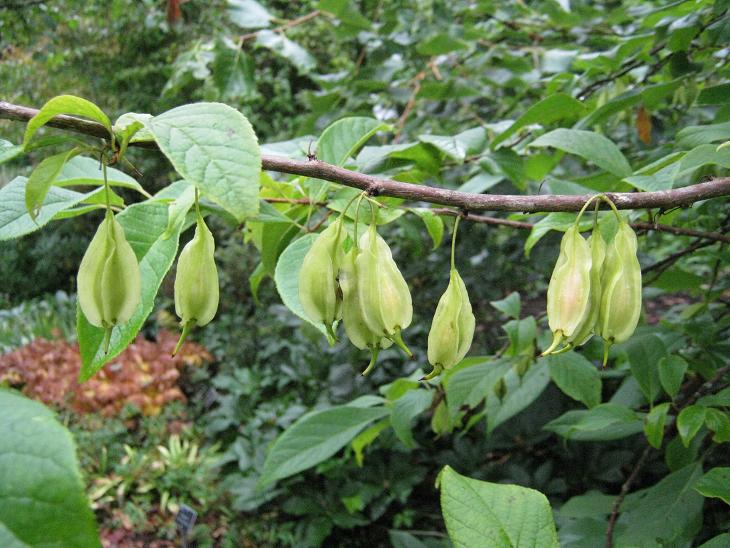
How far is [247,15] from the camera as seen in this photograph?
1588 millimetres

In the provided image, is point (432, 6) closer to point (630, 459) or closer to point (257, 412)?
point (630, 459)

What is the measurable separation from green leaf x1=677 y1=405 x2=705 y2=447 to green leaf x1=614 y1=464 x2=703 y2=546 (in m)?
0.12

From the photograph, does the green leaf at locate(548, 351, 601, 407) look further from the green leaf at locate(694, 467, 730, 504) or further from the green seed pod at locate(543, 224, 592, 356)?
the green seed pod at locate(543, 224, 592, 356)

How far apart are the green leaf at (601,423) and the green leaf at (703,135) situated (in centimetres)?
36

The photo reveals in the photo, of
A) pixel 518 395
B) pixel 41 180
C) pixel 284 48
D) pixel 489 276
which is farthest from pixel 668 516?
pixel 489 276

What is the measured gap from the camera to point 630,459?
1.74m

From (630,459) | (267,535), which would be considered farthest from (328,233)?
(267,535)

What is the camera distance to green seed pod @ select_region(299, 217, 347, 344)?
Answer: 1.51 ft

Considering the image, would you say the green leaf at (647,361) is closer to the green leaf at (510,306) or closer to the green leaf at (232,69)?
the green leaf at (510,306)

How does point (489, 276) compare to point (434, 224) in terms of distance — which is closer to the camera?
point (434, 224)

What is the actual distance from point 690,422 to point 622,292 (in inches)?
12.7

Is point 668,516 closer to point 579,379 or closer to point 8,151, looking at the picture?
point 579,379

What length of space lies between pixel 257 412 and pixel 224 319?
1.06 metres

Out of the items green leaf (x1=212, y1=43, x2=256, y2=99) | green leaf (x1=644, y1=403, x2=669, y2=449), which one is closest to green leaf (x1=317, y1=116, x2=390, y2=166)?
green leaf (x1=644, y1=403, x2=669, y2=449)
